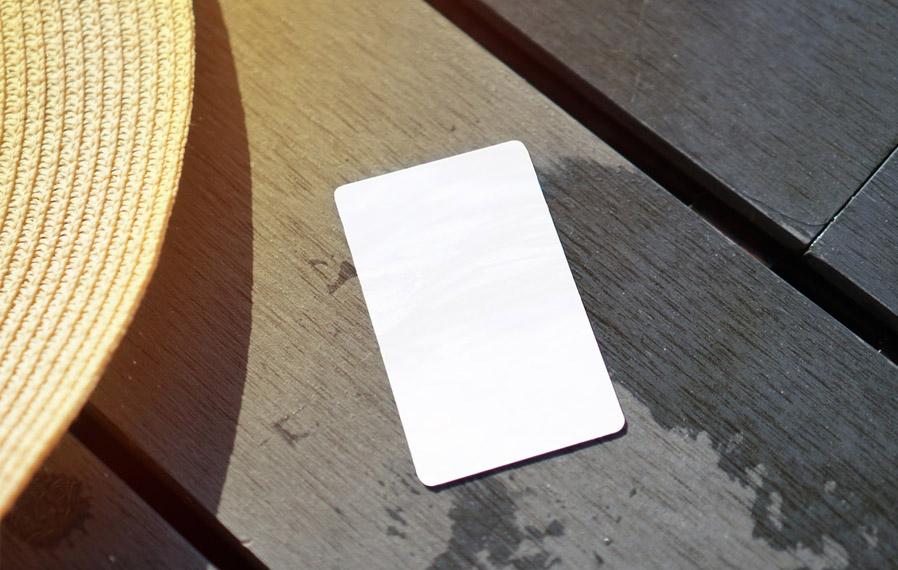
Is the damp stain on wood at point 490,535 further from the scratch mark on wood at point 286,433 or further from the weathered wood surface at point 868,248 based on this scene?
Result: the weathered wood surface at point 868,248

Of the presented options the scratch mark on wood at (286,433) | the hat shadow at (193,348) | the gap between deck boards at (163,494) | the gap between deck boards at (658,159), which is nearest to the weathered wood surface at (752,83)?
the gap between deck boards at (658,159)

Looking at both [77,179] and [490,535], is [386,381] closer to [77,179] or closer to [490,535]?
→ [490,535]

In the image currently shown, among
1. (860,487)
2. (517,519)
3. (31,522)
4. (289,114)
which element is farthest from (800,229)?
(31,522)

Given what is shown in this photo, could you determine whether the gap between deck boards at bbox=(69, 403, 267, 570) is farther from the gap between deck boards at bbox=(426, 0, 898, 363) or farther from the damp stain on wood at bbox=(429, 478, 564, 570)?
the gap between deck boards at bbox=(426, 0, 898, 363)

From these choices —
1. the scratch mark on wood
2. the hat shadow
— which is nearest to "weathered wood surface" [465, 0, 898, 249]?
the hat shadow

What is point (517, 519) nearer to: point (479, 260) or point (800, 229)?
point (479, 260)

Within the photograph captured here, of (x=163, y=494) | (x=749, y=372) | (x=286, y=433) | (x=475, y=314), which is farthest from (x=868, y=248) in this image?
(x=163, y=494)
